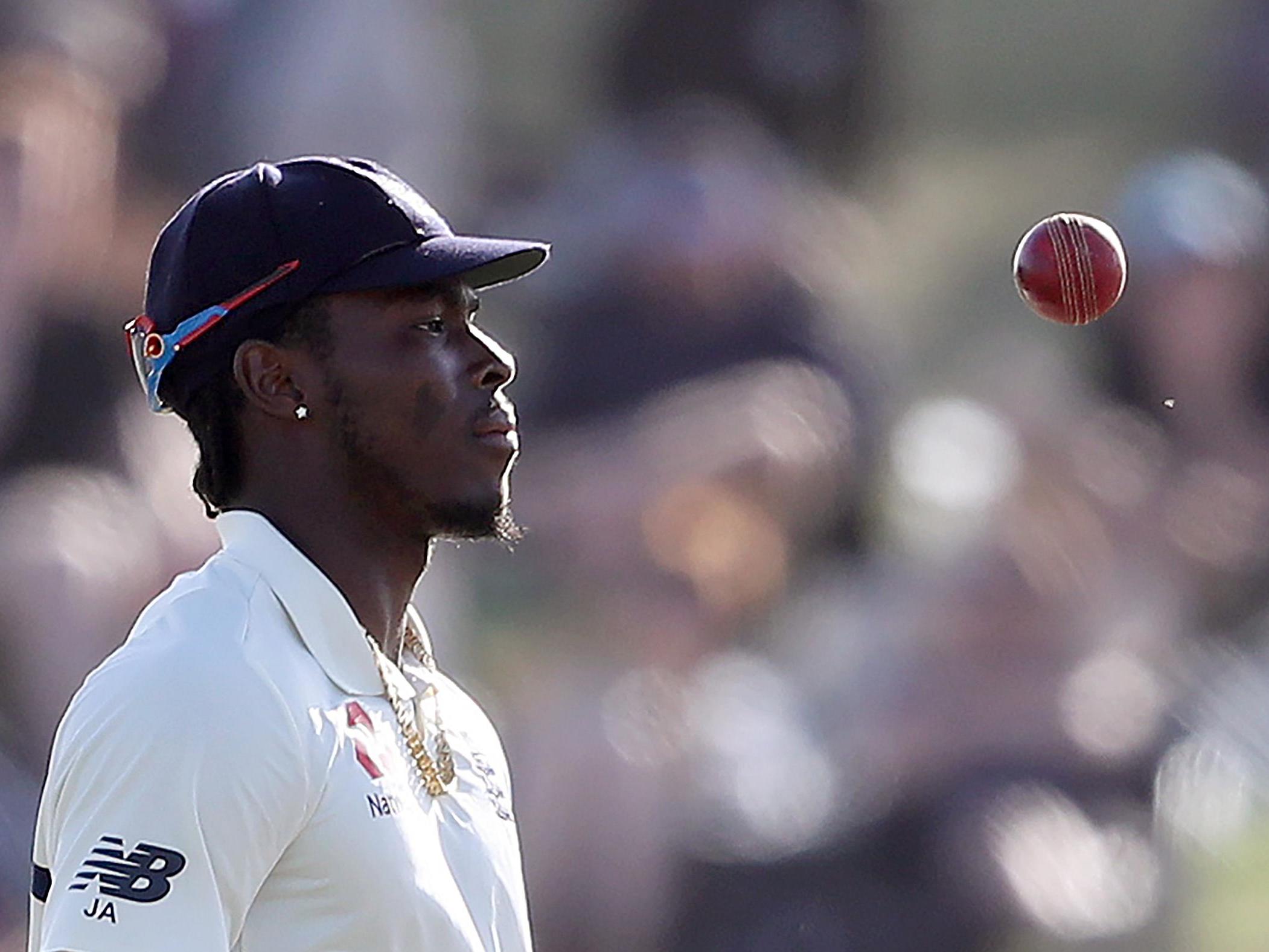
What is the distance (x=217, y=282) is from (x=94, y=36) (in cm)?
351

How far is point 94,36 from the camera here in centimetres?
554

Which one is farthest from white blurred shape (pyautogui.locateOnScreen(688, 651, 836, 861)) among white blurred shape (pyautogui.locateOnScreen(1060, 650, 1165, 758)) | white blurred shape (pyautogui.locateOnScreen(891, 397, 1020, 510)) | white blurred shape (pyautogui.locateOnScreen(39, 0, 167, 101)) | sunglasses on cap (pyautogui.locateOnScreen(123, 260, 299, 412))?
sunglasses on cap (pyautogui.locateOnScreen(123, 260, 299, 412))

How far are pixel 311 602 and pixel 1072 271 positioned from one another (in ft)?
4.10

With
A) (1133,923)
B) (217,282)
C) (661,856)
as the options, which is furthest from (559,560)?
(217,282)

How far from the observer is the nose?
7.72 feet

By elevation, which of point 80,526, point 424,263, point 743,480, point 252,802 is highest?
point 424,263

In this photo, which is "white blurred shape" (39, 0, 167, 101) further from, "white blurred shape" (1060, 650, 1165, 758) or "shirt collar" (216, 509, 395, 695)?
"shirt collar" (216, 509, 395, 695)

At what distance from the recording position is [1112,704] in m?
5.56

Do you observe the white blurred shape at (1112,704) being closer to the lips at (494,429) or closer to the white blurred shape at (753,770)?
the white blurred shape at (753,770)

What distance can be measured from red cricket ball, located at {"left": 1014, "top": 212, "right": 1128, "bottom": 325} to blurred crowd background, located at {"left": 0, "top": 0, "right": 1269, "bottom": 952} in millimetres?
2037

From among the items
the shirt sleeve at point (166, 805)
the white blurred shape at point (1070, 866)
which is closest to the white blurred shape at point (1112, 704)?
the white blurred shape at point (1070, 866)

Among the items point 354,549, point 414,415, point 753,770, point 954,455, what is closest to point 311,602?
point 354,549

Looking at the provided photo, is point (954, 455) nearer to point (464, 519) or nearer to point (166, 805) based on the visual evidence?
point (464, 519)

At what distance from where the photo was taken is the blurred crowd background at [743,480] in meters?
5.15
